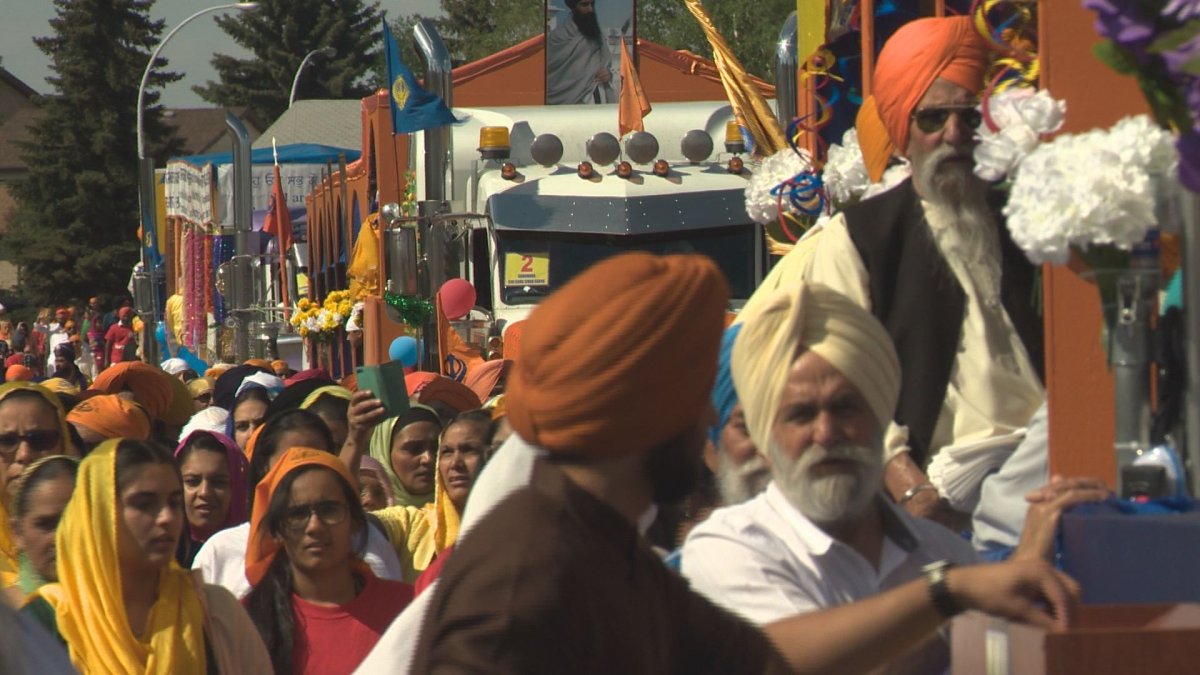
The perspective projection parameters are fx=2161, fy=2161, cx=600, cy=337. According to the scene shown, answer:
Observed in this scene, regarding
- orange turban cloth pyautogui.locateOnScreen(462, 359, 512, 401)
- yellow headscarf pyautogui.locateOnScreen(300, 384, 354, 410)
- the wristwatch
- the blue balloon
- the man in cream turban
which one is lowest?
the blue balloon

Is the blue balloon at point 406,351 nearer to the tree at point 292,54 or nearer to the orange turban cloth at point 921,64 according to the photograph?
the orange turban cloth at point 921,64

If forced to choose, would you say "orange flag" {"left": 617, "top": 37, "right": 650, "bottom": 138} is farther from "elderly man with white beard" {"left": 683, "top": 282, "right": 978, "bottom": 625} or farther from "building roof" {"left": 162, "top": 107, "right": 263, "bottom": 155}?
"building roof" {"left": 162, "top": 107, "right": 263, "bottom": 155}

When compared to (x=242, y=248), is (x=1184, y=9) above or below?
above

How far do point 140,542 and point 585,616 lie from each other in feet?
9.61

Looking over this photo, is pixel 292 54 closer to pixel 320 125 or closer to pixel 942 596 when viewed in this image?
pixel 320 125

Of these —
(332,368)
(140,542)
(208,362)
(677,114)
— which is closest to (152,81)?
(208,362)

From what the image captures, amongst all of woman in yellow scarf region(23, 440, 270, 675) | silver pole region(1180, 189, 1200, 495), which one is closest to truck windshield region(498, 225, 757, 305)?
woman in yellow scarf region(23, 440, 270, 675)

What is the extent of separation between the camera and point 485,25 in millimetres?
76375

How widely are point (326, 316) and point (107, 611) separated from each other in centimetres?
1679

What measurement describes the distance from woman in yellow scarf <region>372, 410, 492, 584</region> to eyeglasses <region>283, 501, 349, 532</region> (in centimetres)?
81

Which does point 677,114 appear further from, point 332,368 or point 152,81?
point 152,81

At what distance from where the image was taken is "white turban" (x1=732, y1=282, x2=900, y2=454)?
11.2 ft

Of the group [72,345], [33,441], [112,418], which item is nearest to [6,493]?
[33,441]

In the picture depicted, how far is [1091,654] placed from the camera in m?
2.61
